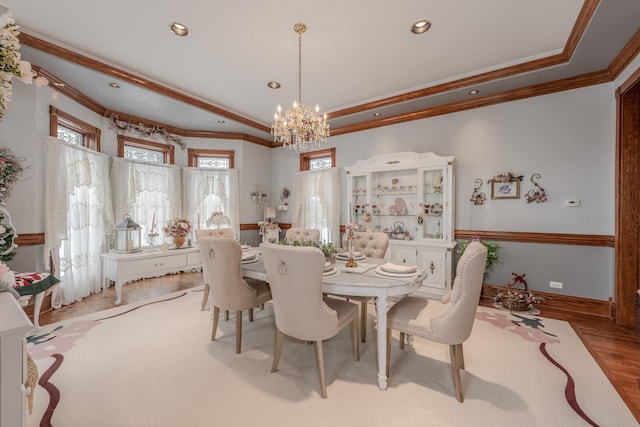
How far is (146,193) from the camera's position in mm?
4875

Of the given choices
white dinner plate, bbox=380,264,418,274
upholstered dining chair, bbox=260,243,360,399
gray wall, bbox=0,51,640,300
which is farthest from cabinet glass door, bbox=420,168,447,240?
upholstered dining chair, bbox=260,243,360,399

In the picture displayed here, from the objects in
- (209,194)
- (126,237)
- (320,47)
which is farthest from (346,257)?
(209,194)

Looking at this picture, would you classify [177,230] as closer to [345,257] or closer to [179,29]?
[179,29]

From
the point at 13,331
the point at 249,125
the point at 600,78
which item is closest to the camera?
the point at 13,331

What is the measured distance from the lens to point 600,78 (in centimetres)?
317

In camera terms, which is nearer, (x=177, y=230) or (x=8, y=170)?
(x=8, y=170)

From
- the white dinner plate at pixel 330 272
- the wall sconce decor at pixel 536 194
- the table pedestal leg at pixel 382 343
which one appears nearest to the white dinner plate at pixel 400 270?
the table pedestal leg at pixel 382 343

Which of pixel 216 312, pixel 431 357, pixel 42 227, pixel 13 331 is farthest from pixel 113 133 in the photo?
pixel 431 357

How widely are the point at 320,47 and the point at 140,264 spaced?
3.79 m

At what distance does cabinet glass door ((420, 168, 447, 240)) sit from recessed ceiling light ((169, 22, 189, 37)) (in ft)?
11.4

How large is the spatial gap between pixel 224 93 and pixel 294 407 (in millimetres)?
4005

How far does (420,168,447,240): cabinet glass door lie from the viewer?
13.4 feet

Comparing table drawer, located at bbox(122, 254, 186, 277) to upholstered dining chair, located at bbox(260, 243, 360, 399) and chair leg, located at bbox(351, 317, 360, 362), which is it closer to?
upholstered dining chair, located at bbox(260, 243, 360, 399)

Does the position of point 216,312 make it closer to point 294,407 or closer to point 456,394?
point 294,407
